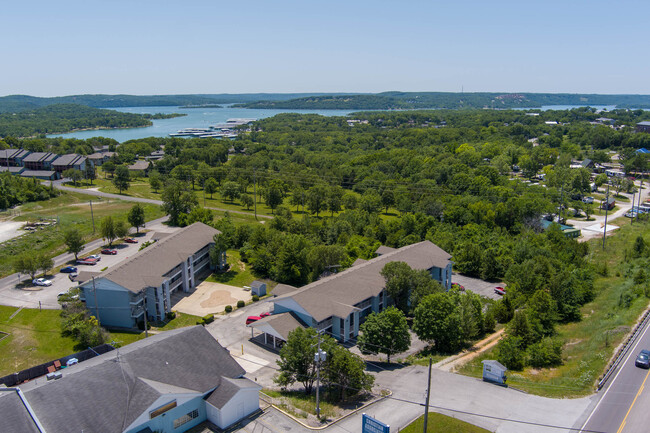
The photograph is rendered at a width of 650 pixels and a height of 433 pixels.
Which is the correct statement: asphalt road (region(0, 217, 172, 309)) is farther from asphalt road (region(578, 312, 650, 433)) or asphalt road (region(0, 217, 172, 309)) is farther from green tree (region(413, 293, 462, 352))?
asphalt road (region(578, 312, 650, 433))

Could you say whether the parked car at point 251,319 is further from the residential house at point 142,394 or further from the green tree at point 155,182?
the green tree at point 155,182

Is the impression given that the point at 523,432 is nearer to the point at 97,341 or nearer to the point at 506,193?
the point at 97,341

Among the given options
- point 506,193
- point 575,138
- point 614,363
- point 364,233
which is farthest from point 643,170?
point 614,363

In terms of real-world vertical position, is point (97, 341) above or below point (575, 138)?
below

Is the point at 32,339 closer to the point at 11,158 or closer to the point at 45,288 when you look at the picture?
the point at 45,288

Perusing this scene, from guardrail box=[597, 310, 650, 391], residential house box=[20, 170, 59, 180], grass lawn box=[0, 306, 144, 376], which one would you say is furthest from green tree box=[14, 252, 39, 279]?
residential house box=[20, 170, 59, 180]

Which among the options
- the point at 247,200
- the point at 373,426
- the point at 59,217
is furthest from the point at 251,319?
the point at 59,217
